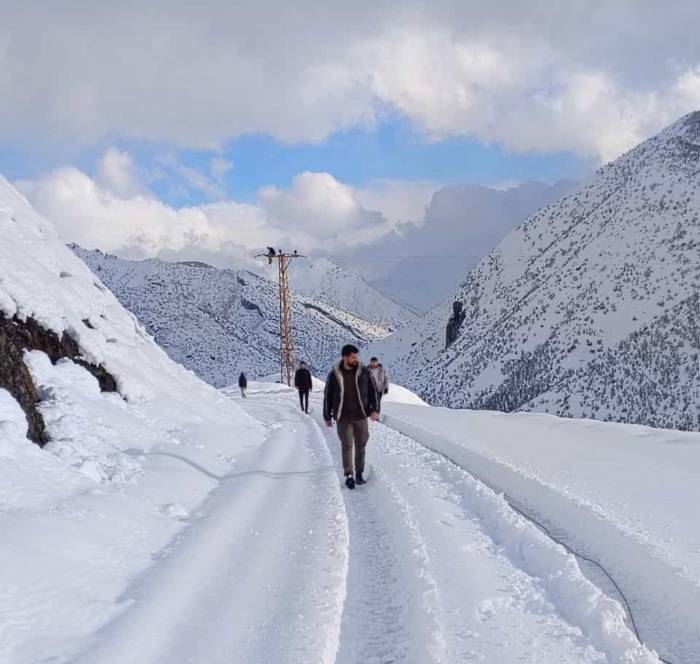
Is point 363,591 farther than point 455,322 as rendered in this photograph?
No

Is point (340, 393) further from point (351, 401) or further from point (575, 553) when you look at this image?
point (575, 553)

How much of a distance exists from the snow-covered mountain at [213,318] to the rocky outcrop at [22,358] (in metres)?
89.7

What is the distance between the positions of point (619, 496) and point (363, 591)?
3760 mm

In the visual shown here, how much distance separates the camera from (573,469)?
351 inches

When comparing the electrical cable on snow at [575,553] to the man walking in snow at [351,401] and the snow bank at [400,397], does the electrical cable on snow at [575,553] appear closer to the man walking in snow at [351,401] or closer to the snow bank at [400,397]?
the man walking in snow at [351,401]

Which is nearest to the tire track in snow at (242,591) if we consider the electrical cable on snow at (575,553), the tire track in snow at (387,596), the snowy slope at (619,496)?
the tire track in snow at (387,596)

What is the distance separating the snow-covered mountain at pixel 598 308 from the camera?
43.1 m

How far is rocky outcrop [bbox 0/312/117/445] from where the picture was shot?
8.78 metres

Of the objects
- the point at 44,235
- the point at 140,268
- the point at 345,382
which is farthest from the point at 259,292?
the point at 345,382

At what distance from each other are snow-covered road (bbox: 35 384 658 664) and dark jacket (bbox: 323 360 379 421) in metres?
1.60

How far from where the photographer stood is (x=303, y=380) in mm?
22859

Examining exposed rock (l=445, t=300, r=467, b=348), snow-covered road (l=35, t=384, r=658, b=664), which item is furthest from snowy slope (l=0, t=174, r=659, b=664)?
exposed rock (l=445, t=300, r=467, b=348)

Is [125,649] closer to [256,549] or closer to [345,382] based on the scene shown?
[256,549]

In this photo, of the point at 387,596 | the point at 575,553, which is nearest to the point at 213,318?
the point at 575,553
